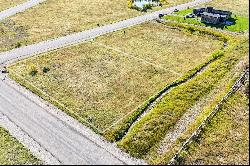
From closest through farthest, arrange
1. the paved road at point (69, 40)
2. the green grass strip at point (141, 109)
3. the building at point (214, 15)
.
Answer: the green grass strip at point (141, 109) < the paved road at point (69, 40) < the building at point (214, 15)

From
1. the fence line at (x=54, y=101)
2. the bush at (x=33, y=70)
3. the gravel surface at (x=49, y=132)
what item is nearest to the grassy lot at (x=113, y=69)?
the fence line at (x=54, y=101)

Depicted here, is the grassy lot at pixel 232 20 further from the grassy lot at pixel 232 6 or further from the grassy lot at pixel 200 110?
the grassy lot at pixel 200 110

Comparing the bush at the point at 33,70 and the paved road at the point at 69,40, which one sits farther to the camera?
the paved road at the point at 69,40

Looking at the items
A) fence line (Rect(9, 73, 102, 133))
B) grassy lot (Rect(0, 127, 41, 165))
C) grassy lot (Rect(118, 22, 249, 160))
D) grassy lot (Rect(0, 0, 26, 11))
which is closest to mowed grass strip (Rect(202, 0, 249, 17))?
grassy lot (Rect(118, 22, 249, 160))

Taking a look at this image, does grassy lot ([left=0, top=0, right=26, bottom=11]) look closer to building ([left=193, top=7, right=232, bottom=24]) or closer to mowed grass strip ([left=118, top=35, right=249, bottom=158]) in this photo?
building ([left=193, top=7, right=232, bottom=24])

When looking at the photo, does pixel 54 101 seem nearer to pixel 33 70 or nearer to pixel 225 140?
pixel 33 70

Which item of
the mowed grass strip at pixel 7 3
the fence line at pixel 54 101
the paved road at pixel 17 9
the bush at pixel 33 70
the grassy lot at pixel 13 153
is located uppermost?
the mowed grass strip at pixel 7 3

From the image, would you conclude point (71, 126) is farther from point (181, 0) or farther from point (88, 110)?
point (181, 0)

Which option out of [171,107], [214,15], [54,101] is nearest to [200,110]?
[171,107]
